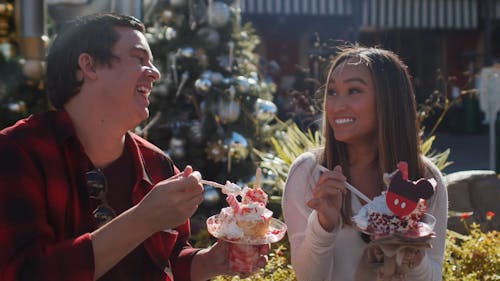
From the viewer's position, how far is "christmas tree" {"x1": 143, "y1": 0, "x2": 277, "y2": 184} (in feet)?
18.6

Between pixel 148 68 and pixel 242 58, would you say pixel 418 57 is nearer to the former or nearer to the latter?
pixel 242 58

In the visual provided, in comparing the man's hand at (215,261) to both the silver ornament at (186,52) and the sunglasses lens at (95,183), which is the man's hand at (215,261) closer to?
the sunglasses lens at (95,183)

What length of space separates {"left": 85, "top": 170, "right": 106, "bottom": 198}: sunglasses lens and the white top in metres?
0.71

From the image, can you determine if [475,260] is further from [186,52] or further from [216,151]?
[186,52]

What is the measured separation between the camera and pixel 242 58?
6.07 meters

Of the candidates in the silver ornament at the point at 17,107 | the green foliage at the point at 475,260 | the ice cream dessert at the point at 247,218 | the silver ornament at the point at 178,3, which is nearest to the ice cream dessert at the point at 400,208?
the ice cream dessert at the point at 247,218

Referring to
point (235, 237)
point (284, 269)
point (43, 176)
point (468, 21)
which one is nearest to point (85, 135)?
point (43, 176)

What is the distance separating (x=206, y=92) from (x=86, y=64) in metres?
3.76

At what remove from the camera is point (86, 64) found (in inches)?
75.8

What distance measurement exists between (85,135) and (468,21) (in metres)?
16.6

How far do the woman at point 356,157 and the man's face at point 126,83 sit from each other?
0.69 meters

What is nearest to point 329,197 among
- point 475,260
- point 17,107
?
point 475,260

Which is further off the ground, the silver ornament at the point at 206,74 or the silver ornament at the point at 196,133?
the silver ornament at the point at 206,74

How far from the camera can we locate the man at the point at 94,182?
1708mm
